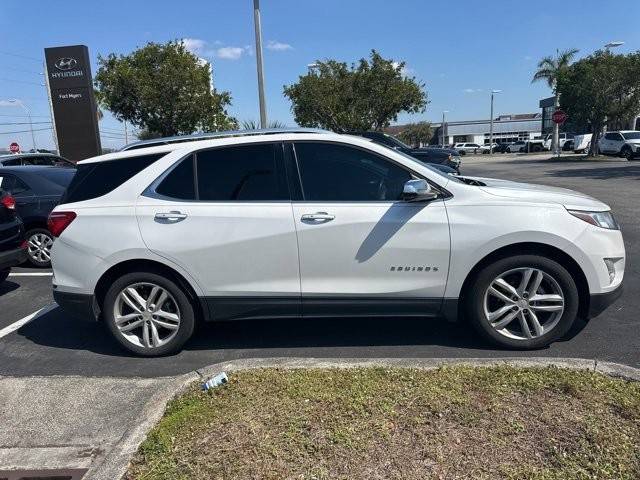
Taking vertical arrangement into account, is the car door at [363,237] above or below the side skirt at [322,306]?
above

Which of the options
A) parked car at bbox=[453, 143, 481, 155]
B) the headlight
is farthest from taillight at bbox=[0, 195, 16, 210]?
parked car at bbox=[453, 143, 481, 155]

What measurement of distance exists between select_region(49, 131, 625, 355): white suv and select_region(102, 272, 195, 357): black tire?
1 centimetres

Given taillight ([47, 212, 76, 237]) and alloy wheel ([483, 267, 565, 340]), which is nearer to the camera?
alloy wheel ([483, 267, 565, 340])

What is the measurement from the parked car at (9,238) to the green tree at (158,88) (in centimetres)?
1897

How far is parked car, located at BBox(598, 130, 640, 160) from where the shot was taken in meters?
30.3

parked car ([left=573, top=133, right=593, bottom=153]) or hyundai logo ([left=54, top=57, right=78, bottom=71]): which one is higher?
hyundai logo ([left=54, top=57, right=78, bottom=71])

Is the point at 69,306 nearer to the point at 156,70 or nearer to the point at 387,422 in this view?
the point at 387,422

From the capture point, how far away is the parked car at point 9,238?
6349 millimetres

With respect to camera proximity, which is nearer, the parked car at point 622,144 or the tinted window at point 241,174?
the tinted window at point 241,174

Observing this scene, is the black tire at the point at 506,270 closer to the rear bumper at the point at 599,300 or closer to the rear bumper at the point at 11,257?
the rear bumper at the point at 599,300

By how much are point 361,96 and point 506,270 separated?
28930 millimetres

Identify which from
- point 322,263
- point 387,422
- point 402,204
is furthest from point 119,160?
point 387,422

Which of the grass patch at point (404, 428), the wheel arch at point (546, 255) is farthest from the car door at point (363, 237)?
the grass patch at point (404, 428)

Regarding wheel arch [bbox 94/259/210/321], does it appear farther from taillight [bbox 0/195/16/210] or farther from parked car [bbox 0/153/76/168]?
parked car [bbox 0/153/76/168]
